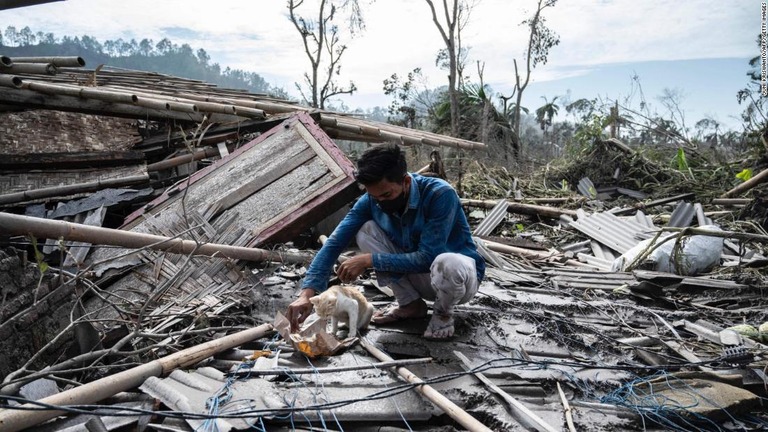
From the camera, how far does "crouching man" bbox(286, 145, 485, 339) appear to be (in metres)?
3.13

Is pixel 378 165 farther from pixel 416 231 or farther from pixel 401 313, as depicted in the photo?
pixel 401 313

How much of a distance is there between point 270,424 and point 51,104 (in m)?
6.01

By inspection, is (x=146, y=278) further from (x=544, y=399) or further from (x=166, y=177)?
(x=544, y=399)

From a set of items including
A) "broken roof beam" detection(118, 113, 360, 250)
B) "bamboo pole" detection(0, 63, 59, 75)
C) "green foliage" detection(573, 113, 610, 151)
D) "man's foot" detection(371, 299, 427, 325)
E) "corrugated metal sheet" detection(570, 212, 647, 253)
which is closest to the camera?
"man's foot" detection(371, 299, 427, 325)

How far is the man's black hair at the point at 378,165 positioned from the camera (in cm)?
303

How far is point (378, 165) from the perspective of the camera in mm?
3039

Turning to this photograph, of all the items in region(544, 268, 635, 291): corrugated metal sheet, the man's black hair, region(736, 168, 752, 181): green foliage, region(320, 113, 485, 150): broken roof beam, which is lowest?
region(544, 268, 635, 291): corrugated metal sheet

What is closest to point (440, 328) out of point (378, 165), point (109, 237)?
point (378, 165)

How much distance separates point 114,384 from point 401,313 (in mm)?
2004

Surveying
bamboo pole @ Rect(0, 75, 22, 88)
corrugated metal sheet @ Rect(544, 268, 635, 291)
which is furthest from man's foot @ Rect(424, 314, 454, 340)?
bamboo pole @ Rect(0, 75, 22, 88)

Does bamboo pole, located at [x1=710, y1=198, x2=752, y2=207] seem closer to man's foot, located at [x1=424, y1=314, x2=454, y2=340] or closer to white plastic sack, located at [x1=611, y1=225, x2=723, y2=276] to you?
white plastic sack, located at [x1=611, y1=225, x2=723, y2=276]

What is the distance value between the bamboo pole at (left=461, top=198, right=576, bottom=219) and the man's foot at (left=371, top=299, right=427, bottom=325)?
18.7 feet

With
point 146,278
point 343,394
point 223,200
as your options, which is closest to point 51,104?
point 223,200

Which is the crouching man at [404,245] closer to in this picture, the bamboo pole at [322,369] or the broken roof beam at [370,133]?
the bamboo pole at [322,369]
